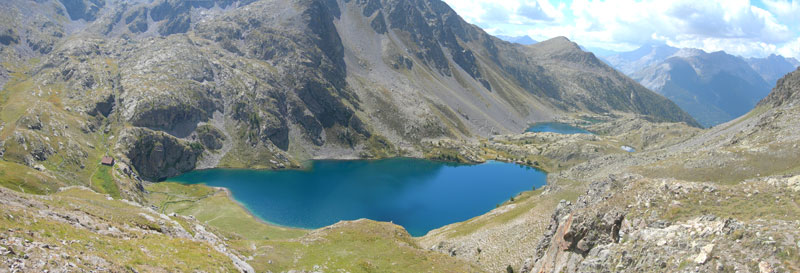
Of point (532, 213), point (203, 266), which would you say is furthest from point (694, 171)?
point (203, 266)

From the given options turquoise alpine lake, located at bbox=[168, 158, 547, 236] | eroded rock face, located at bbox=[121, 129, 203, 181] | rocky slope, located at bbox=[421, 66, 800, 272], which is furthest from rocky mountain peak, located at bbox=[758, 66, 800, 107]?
eroded rock face, located at bbox=[121, 129, 203, 181]

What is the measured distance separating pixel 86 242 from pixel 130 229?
936cm

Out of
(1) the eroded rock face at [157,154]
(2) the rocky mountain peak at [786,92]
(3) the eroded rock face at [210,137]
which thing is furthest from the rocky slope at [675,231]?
(3) the eroded rock face at [210,137]

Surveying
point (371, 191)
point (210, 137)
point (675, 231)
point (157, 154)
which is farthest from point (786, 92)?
point (157, 154)

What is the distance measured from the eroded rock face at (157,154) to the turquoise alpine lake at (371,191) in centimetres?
649

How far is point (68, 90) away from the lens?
17800cm

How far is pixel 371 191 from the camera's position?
483 ft

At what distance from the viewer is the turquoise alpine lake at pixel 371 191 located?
392 ft

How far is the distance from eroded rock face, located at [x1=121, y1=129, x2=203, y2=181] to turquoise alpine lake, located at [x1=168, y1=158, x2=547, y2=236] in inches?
256

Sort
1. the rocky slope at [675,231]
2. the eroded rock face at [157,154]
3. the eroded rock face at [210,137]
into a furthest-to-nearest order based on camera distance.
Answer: the eroded rock face at [210,137], the eroded rock face at [157,154], the rocky slope at [675,231]

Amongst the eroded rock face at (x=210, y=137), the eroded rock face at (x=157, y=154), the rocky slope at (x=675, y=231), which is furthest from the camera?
the eroded rock face at (x=210, y=137)

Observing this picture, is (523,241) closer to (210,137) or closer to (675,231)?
(675,231)

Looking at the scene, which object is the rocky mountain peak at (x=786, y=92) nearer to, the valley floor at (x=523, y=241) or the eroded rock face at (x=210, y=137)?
the valley floor at (x=523, y=241)

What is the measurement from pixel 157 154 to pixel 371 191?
3591 inches
